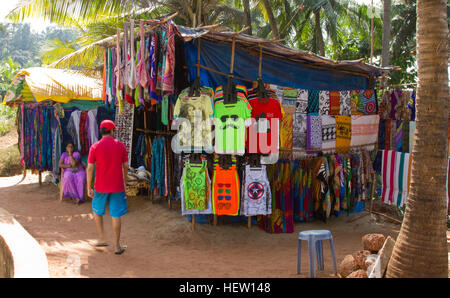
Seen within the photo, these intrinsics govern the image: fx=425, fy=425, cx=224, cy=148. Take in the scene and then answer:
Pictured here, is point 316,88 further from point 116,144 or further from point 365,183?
point 116,144

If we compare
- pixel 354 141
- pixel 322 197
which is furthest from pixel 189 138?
pixel 354 141

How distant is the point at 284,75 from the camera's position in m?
7.14

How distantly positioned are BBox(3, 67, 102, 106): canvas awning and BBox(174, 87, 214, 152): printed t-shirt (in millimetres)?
3908

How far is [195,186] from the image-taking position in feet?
20.1

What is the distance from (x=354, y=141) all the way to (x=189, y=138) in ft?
11.0

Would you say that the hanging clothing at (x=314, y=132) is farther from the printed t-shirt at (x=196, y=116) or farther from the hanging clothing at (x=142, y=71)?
the hanging clothing at (x=142, y=71)

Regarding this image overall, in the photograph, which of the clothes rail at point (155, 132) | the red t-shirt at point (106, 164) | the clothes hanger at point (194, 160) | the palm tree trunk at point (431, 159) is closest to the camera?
the palm tree trunk at point (431, 159)

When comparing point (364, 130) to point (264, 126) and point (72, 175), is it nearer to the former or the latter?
point (264, 126)

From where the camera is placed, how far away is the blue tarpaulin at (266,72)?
6.23 meters

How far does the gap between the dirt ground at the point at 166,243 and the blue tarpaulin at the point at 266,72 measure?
2.32 metres

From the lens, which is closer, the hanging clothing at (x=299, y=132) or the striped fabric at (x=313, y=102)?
the hanging clothing at (x=299, y=132)

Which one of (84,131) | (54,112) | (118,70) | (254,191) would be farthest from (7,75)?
(254,191)

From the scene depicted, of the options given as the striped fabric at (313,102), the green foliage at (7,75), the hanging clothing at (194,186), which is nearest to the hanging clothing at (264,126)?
the hanging clothing at (194,186)

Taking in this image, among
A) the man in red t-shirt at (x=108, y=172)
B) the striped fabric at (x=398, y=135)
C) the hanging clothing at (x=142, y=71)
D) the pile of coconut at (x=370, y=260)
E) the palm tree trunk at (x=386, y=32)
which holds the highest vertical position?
the palm tree trunk at (x=386, y=32)
